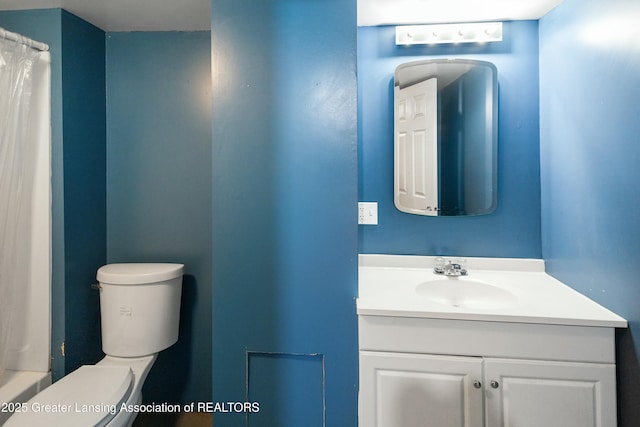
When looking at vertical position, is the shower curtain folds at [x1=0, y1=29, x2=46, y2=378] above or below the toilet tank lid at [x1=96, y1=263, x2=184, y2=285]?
above

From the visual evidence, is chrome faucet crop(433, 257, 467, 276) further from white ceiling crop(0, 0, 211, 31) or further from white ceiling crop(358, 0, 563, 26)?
white ceiling crop(0, 0, 211, 31)

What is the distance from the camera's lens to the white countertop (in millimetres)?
1082

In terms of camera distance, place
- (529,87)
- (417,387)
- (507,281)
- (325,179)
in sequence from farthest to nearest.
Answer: (529,87), (507,281), (325,179), (417,387)

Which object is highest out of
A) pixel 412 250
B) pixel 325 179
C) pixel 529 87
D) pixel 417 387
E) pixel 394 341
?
pixel 529 87

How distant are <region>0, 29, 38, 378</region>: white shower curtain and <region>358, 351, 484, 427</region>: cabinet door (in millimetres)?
1524

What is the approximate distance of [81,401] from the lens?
3.79 feet

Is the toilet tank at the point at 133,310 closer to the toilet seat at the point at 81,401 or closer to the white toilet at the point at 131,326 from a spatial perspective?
the white toilet at the point at 131,326

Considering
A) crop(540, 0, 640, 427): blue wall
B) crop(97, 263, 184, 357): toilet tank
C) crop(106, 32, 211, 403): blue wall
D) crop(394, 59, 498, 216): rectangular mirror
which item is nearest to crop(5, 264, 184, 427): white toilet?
crop(97, 263, 184, 357): toilet tank

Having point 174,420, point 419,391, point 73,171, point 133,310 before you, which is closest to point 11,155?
point 73,171

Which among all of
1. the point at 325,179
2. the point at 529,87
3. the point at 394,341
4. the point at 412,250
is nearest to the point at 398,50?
the point at 529,87

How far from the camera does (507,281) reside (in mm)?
1456

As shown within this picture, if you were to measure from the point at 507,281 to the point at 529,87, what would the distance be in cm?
94

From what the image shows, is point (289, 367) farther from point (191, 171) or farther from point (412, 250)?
point (191, 171)

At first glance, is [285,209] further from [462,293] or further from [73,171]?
[73,171]
